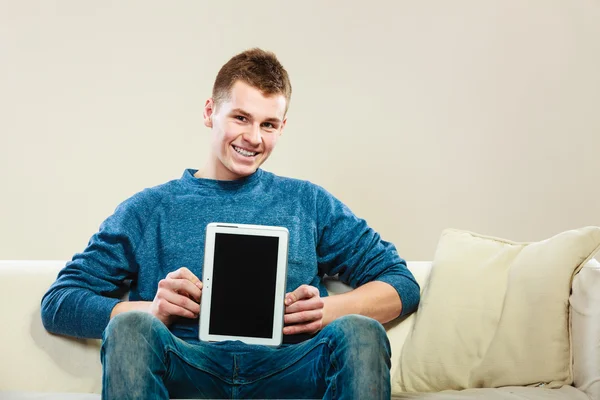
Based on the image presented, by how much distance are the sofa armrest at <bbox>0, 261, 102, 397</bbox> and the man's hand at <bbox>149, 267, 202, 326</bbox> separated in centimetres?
29

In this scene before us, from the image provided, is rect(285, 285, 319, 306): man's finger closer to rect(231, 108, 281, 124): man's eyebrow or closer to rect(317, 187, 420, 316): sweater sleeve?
rect(317, 187, 420, 316): sweater sleeve

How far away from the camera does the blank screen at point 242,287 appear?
147 cm

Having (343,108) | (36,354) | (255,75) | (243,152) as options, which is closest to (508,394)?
(243,152)

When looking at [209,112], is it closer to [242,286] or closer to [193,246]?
[193,246]

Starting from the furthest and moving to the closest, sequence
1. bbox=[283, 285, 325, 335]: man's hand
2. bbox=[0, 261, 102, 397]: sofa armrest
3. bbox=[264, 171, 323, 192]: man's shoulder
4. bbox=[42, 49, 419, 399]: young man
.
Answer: bbox=[264, 171, 323, 192]: man's shoulder
bbox=[0, 261, 102, 397]: sofa armrest
bbox=[283, 285, 325, 335]: man's hand
bbox=[42, 49, 419, 399]: young man

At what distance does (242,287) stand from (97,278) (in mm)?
372

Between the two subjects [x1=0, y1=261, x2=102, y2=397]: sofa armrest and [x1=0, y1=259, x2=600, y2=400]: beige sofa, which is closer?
[x1=0, y1=259, x2=600, y2=400]: beige sofa

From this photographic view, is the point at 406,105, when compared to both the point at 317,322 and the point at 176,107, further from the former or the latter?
the point at 317,322

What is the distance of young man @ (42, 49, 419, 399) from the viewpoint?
4.63ft

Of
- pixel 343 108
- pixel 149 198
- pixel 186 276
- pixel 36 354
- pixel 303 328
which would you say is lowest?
pixel 36 354

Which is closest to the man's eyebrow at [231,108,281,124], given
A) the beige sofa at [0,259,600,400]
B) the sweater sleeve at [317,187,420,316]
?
the sweater sleeve at [317,187,420,316]

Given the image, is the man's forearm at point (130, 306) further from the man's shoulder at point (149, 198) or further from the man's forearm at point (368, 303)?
the man's forearm at point (368, 303)

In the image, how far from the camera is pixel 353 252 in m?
1.75

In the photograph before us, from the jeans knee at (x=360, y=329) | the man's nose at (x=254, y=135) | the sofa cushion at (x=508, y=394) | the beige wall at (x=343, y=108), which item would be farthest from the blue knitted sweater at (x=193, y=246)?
the beige wall at (x=343, y=108)
